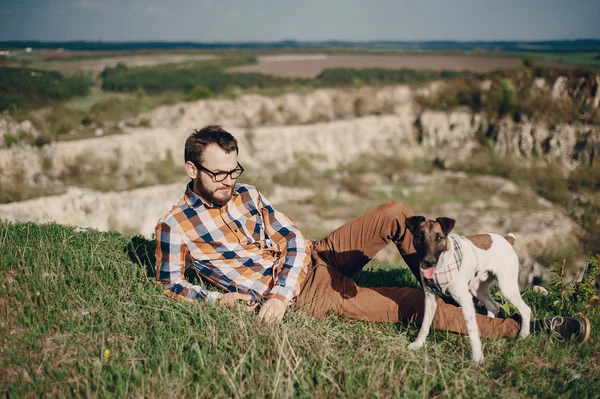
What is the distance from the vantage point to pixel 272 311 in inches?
132

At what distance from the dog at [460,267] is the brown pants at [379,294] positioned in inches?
10.4

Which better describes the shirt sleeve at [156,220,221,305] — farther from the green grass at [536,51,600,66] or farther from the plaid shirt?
the green grass at [536,51,600,66]

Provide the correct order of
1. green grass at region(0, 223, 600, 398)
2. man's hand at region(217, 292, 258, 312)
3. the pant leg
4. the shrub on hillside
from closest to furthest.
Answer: green grass at region(0, 223, 600, 398) → man's hand at region(217, 292, 258, 312) → the pant leg → the shrub on hillside

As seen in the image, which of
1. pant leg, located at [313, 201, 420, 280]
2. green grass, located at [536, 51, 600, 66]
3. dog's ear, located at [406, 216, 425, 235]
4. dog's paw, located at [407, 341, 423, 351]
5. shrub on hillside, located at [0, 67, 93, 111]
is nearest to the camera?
dog's ear, located at [406, 216, 425, 235]

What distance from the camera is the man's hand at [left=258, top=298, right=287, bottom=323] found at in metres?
3.29

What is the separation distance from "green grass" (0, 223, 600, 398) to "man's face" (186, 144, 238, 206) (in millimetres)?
951

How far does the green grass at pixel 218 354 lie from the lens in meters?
2.70

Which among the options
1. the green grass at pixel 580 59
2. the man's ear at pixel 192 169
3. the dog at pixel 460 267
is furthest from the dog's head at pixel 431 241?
the green grass at pixel 580 59

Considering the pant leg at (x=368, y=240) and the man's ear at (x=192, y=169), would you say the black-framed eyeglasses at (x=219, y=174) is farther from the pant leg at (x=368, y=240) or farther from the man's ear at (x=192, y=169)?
the pant leg at (x=368, y=240)

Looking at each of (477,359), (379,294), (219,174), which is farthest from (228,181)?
(477,359)

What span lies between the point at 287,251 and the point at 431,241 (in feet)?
4.62

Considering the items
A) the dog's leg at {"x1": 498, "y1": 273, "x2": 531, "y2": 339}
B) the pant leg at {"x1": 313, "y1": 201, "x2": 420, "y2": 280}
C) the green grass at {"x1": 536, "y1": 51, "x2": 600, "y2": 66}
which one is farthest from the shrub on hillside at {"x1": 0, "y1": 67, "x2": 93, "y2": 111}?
the green grass at {"x1": 536, "y1": 51, "x2": 600, "y2": 66}

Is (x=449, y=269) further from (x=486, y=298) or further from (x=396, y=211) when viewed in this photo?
(x=486, y=298)

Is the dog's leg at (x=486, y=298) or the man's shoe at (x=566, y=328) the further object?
the dog's leg at (x=486, y=298)
